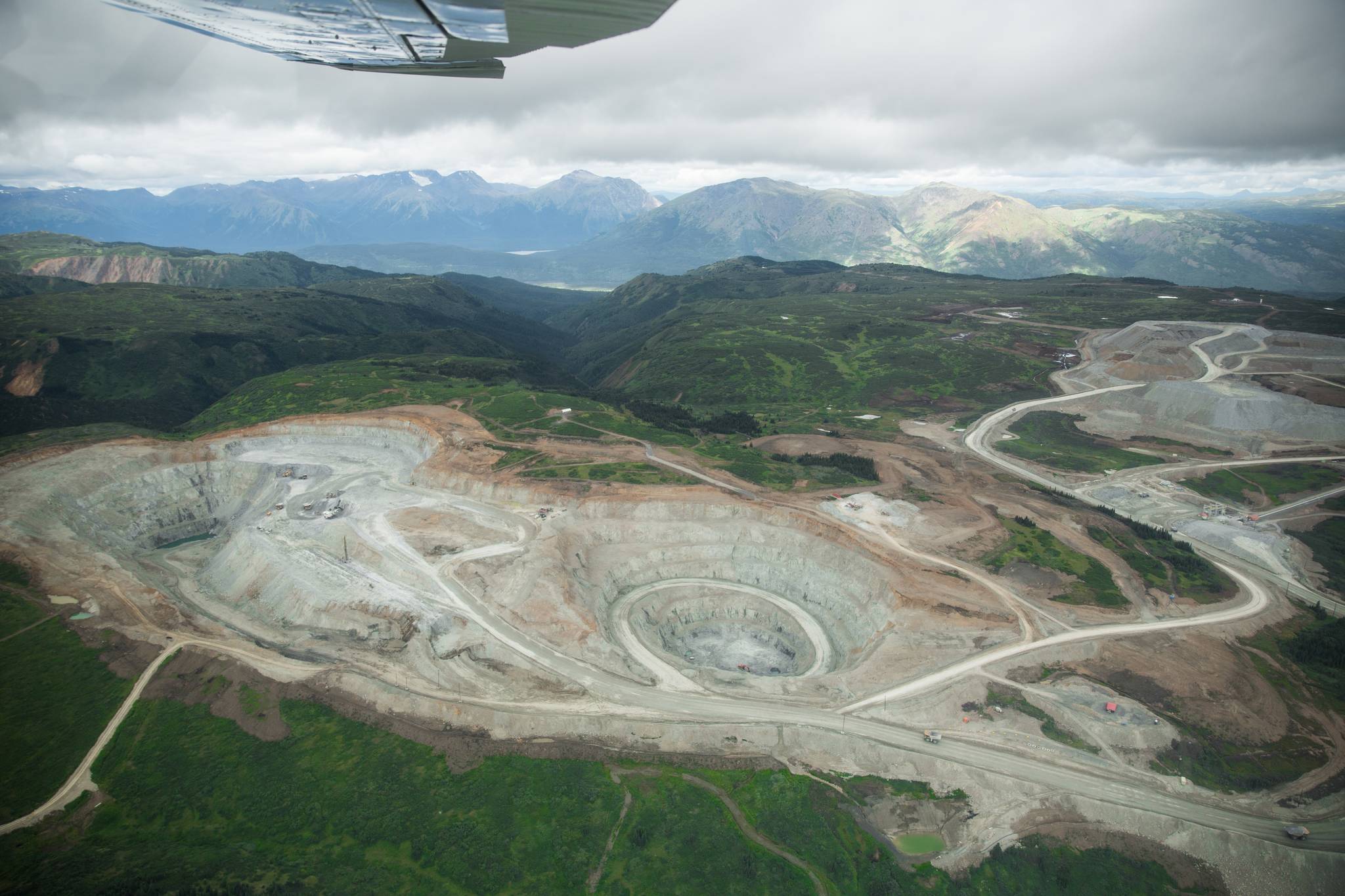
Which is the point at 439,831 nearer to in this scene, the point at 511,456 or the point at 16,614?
the point at 16,614

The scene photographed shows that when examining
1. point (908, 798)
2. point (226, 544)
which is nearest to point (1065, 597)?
point (908, 798)

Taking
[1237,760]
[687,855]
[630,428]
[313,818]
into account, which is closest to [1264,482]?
[1237,760]

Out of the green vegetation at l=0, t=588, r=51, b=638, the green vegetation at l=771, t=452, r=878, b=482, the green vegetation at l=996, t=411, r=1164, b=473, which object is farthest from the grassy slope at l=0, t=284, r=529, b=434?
the green vegetation at l=996, t=411, r=1164, b=473

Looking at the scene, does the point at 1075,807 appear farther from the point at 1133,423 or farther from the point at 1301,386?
the point at 1301,386

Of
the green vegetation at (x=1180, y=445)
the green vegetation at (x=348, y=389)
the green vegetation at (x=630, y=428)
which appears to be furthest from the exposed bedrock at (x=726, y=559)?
the green vegetation at (x=1180, y=445)

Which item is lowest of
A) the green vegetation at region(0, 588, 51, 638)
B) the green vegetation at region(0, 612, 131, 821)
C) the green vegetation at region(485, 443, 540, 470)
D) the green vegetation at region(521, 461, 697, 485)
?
the green vegetation at region(0, 612, 131, 821)

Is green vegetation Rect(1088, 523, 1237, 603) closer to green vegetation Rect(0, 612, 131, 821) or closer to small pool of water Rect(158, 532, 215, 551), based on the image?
green vegetation Rect(0, 612, 131, 821)
